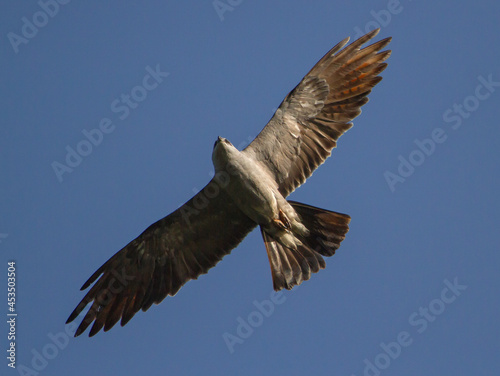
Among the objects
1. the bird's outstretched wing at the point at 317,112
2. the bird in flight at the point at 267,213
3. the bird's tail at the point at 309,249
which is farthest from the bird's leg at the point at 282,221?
the bird's outstretched wing at the point at 317,112

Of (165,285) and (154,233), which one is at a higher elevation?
(154,233)

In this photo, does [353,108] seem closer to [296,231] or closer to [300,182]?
[300,182]

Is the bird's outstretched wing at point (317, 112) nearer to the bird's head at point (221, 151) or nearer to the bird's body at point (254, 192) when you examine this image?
the bird's body at point (254, 192)

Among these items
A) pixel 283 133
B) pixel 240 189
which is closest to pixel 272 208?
pixel 240 189

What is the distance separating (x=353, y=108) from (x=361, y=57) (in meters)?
0.79

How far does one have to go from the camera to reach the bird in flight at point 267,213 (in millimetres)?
10305

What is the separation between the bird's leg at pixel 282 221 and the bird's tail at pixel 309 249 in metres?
0.19

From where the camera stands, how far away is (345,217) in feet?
33.9

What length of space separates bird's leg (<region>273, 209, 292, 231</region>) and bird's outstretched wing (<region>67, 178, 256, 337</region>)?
18.9 inches

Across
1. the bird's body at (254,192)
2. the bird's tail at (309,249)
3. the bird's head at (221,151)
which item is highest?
the bird's head at (221,151)

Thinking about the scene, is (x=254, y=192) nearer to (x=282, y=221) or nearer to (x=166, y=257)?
(x=282, y=221)

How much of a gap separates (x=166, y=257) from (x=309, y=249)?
207 centimetres

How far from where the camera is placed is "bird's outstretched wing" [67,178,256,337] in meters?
10.5

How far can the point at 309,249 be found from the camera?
411 inches
